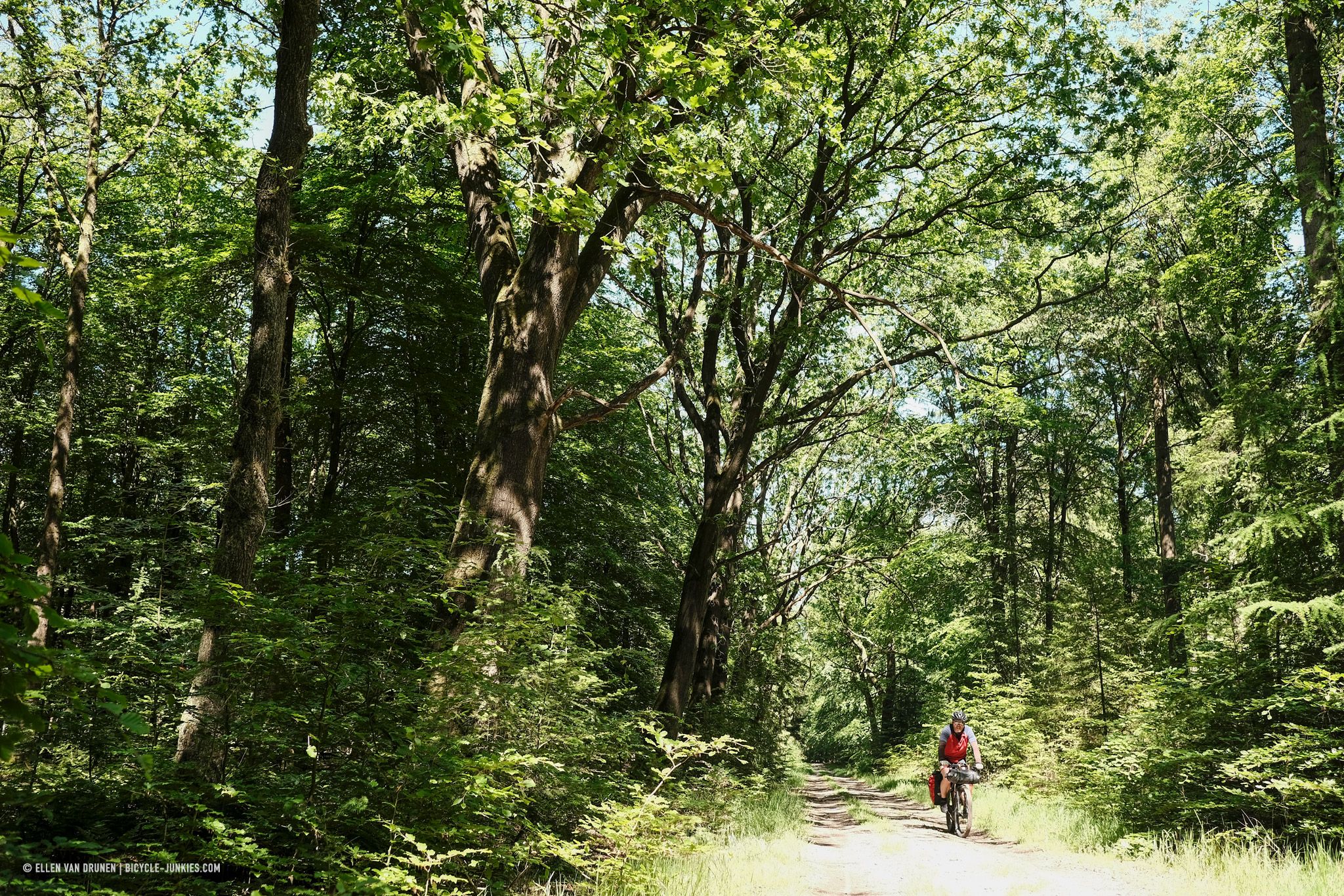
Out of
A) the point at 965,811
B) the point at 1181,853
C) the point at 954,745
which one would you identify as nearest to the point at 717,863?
the point at 1181,853

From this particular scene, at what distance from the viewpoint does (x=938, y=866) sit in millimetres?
8406

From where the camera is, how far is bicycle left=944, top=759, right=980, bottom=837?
38.5ft

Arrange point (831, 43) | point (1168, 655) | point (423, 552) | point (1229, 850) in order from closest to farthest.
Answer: point (423, 552) → point (1229, 850) → point (831, 43) → point (1168, 655)

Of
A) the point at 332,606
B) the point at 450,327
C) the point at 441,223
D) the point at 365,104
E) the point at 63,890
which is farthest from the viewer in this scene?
the point at 450,327

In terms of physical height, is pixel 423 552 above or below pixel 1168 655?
above

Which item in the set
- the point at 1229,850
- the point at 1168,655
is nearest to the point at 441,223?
the point at 1229,850

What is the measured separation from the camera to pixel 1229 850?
7.62 metres

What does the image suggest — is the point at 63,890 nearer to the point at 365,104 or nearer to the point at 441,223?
the point at 365,104

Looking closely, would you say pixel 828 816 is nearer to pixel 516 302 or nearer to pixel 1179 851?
pixel 1179 851

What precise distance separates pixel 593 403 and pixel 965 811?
9443 millimetres

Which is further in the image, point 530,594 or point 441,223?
point 441,223

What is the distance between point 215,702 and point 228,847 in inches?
52.2

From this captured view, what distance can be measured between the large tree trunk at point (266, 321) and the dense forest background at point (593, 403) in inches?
1.5

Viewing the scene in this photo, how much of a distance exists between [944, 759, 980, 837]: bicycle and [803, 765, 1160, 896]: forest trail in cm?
21
